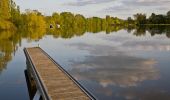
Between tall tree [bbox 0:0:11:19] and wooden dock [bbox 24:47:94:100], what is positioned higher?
tall tree [bbox 0:0:11:19]

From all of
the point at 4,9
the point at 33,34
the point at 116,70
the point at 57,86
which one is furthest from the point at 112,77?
the point at 4,9

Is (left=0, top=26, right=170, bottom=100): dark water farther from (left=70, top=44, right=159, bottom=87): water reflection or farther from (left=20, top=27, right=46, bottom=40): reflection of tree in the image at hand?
(left=20, top=27, right=46, bottom=40): reflection of tree

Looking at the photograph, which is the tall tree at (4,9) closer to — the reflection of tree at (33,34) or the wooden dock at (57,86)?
the reflection of tree at (33,34)

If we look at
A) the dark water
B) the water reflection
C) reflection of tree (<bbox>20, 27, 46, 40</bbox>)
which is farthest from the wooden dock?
reflection of tree (<bbox>20, 27, 46, 40</bbox>)

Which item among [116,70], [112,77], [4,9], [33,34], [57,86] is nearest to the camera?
[57,86]

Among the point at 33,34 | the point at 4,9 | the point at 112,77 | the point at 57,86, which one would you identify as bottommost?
the point at 112,77

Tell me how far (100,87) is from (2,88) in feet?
27.1

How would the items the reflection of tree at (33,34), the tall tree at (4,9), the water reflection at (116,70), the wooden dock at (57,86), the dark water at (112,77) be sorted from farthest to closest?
1. the tall tree at (4,9)
2. the reflection of tree at (33,34)
3. the water reflection at (116,70)
4. the dark water at (112,77)
5. the wooden dock at (57,86)

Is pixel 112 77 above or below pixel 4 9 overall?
below

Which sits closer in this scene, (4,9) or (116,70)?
(116,70)

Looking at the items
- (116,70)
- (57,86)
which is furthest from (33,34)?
(57,86)

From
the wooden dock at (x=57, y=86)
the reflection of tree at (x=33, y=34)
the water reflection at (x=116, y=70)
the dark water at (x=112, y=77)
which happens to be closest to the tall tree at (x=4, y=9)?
the reflection of tree at (x=33, y=34)

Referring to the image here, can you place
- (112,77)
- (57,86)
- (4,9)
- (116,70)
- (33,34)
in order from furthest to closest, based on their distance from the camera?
1. (4,9)
2. (33,34)
3. (116,70)
4. (112,77)
5. (57,86)

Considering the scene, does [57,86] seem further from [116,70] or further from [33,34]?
[33,34]
